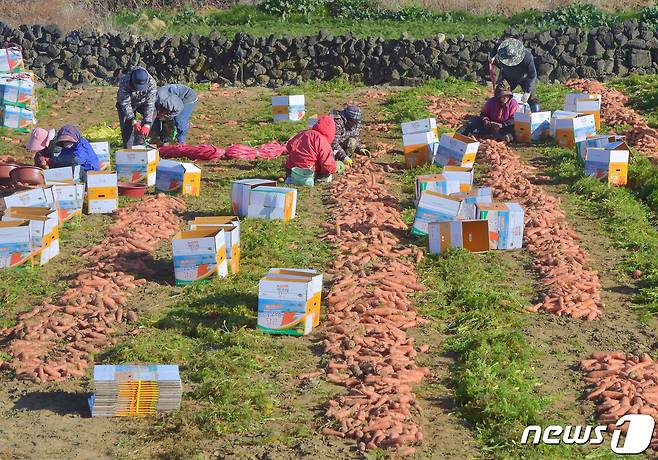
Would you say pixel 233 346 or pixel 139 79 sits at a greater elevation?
pixel 139 79

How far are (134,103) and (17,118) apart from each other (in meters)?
3.08

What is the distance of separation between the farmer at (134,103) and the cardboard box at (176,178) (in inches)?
85.8

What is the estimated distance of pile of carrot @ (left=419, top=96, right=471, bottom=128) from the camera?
18.9 meters

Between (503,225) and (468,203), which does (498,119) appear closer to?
(468,203)

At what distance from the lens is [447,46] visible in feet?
76.3

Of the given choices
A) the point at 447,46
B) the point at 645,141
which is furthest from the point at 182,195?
the point at 447,46

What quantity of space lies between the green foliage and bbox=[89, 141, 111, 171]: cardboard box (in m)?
15.8

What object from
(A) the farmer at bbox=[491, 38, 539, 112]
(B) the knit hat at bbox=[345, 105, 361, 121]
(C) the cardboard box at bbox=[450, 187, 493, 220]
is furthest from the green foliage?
(C) the cardboard box at bbox=[450, 187, 493, 220]

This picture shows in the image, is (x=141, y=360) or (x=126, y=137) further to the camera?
(x=126, y=137)

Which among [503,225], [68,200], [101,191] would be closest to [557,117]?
[503,225]

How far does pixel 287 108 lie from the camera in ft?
62.1

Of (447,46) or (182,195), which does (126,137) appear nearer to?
(182,195)

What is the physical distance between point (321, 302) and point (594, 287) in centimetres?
280

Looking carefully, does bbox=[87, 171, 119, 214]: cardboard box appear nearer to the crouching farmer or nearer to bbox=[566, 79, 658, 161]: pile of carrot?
the crouching farmer
